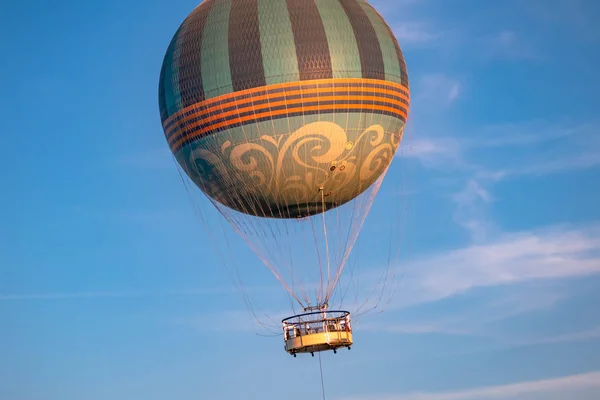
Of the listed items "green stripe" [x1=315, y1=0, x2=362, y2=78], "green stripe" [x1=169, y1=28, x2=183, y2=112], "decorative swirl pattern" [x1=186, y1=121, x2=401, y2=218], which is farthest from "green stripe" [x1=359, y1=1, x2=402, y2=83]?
"green stripe" [x1=169, y1=28, x2=183, y2=112]

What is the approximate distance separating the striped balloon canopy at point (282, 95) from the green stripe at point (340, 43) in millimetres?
29

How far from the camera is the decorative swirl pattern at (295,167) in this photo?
38844 mm

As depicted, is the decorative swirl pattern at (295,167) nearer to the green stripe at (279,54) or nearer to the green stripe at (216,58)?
the green stripe at (279,54)

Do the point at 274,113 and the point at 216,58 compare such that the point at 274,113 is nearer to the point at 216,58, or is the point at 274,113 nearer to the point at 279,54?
the point at 279,54

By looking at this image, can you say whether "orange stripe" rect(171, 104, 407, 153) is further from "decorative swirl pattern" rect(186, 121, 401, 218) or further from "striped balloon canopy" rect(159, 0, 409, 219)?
"decorative swirl pattern" rect(186, 121, 401, 218)

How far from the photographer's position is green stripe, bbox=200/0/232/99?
38.5 m

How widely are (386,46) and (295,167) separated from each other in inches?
182

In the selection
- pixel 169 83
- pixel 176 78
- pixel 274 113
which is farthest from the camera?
pixel 169 83

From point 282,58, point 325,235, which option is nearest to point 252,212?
point 325,235

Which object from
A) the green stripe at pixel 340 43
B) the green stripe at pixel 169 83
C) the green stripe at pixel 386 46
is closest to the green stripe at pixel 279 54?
the green stripe at pixel 340 43

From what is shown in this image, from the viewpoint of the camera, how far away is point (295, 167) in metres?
39.2

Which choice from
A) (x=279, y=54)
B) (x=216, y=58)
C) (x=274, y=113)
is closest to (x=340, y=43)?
(x=279, y=54)

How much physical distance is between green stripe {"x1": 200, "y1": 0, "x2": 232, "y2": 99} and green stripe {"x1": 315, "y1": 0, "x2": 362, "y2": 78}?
291 centimetres

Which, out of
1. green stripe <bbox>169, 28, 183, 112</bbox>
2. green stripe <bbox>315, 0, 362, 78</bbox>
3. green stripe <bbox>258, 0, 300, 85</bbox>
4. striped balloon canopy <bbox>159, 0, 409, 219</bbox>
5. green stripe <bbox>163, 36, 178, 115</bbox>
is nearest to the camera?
green stripe <bbox>258, 0, 300, 85</bbox>
